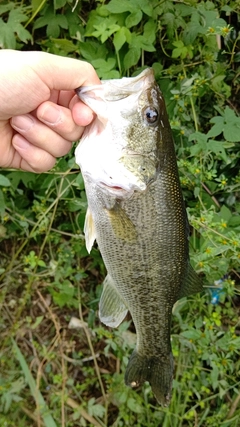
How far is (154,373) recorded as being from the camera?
212 centimetres

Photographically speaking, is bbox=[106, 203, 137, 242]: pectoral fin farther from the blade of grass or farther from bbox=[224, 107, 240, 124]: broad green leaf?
the blade of grass

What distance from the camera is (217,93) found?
270 cm

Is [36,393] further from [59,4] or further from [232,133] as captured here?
[59,4]

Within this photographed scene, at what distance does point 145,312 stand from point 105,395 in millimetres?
1197

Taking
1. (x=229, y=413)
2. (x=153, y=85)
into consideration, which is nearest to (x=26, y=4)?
(x=153, y=85)

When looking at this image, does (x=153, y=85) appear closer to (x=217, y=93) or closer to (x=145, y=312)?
(x=145, y=312)

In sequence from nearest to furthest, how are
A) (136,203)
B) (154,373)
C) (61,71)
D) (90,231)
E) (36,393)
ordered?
(61,71)
(136,203)
(90,231)
(154,373)
(36,393)

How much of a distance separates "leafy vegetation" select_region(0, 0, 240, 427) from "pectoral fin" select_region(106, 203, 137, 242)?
1.68 feet

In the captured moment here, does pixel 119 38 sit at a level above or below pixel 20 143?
above

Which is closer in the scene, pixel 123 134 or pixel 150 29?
pixel 123 134

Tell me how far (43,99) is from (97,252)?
54.8 inches

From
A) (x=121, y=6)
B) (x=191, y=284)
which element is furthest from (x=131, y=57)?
(x=191, y=284)

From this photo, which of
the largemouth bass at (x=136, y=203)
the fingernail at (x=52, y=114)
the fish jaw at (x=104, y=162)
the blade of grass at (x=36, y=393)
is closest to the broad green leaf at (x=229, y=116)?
the largemouth bass at (x=136, y=203)

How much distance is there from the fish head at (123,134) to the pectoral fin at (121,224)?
0.22ft
